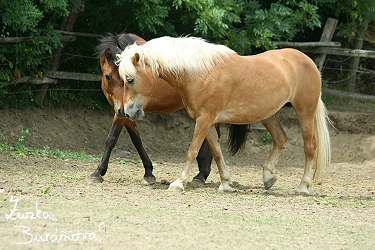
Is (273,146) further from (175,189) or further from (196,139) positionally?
(175,189)

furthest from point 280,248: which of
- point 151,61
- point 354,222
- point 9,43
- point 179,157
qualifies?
point 9,43

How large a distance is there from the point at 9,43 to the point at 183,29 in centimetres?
327

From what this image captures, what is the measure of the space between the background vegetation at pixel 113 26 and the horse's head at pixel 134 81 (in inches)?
125

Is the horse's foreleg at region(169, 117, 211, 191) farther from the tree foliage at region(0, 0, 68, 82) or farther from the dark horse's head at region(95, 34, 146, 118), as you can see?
the tree foliage at region(0, 0, 68, 82)

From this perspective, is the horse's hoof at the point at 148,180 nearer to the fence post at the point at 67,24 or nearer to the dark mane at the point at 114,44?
the dark mane at the point at 114,44

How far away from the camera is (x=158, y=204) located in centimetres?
456

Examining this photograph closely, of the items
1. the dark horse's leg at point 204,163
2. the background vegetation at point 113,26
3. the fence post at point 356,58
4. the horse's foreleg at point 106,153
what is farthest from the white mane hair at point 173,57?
the fence post at point 356,58

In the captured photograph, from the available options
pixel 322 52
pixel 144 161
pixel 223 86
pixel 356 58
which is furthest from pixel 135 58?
pixel 356 58

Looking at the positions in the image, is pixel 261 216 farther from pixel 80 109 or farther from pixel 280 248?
pixel 80 109

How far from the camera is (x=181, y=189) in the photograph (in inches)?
208

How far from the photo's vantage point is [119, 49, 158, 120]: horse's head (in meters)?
4.98

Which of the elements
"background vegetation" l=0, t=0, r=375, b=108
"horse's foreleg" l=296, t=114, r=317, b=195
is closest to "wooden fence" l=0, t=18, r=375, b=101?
"background vegetation" l=0, t=0, r=375, b=108

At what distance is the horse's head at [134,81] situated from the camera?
4.98m

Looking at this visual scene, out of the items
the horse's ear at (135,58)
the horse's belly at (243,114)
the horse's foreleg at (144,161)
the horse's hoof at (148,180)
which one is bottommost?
the horse's hoof at (148,180)
